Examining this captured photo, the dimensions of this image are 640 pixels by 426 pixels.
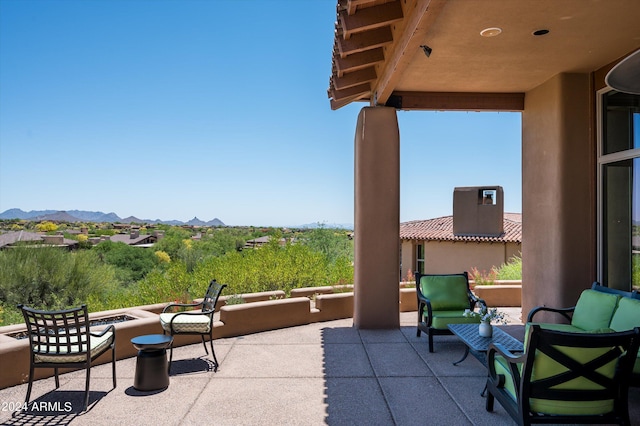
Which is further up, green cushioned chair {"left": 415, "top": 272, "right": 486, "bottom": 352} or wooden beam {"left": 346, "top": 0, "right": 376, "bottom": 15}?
wooden beam {"left": 346, "top": 0, "right": 376, "bottom": 15}

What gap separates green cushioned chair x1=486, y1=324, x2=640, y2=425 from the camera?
3115 mm

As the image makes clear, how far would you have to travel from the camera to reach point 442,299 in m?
6.80

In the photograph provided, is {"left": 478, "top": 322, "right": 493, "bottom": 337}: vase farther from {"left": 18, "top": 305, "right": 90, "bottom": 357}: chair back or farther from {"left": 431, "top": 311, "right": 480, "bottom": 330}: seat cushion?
{"left": 18, "top": 305, "right": 90, "bottom": 357}: chair back

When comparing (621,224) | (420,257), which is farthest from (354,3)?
(420,257)

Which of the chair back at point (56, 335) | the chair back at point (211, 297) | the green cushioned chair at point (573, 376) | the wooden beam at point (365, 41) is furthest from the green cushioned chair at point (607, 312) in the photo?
the chair back at point (56, 335)

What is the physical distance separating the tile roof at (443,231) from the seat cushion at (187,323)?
16.2 m

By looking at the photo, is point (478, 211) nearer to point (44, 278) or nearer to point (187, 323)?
point (44, 278)

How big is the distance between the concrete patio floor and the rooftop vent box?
15060 millimetres

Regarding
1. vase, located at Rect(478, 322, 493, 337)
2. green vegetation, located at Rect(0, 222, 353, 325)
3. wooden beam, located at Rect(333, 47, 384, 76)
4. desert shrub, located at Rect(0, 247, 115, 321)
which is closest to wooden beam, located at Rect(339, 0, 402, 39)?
wooden beam, located at Rect(333, 47, 384, 76)

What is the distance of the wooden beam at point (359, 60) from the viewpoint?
6660mm

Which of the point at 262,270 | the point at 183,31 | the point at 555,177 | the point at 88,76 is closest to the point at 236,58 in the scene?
the point at 183,31

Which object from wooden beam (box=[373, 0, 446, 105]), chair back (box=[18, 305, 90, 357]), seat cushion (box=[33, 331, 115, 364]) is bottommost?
seat cushion (box=[33, 331, 115, 364])

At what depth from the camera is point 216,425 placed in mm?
3898

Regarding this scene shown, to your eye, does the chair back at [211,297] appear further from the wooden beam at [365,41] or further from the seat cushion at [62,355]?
the wooden beam at [365,41]
